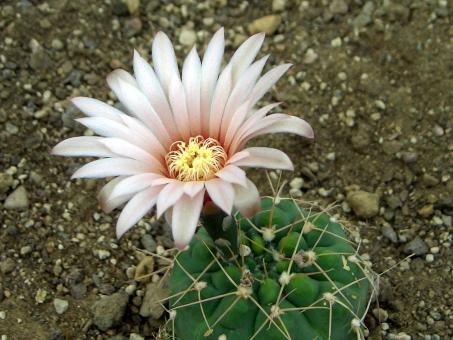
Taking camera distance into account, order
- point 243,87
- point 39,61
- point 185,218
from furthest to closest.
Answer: point 39,61, point 243,87, point 185,218

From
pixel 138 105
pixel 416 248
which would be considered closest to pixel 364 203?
pixel 416 248

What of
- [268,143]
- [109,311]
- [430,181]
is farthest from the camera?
[268,143]

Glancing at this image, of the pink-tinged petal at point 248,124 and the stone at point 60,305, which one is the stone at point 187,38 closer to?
the stone at point 60,305

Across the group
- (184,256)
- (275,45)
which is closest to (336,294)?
(184,256)

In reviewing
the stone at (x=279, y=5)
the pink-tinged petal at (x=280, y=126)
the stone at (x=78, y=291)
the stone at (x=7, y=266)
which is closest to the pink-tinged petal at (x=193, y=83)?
the pink-tinged petal at (x=280, y=126)

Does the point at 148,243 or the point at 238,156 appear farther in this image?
the point at 148,243

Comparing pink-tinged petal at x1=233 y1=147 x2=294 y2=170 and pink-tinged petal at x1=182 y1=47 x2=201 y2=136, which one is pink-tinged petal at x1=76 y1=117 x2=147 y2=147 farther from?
pink-tinged petal at x1=233 y1=147 x2=294 y2=170

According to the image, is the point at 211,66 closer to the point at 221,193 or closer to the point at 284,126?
the point at 284,126
